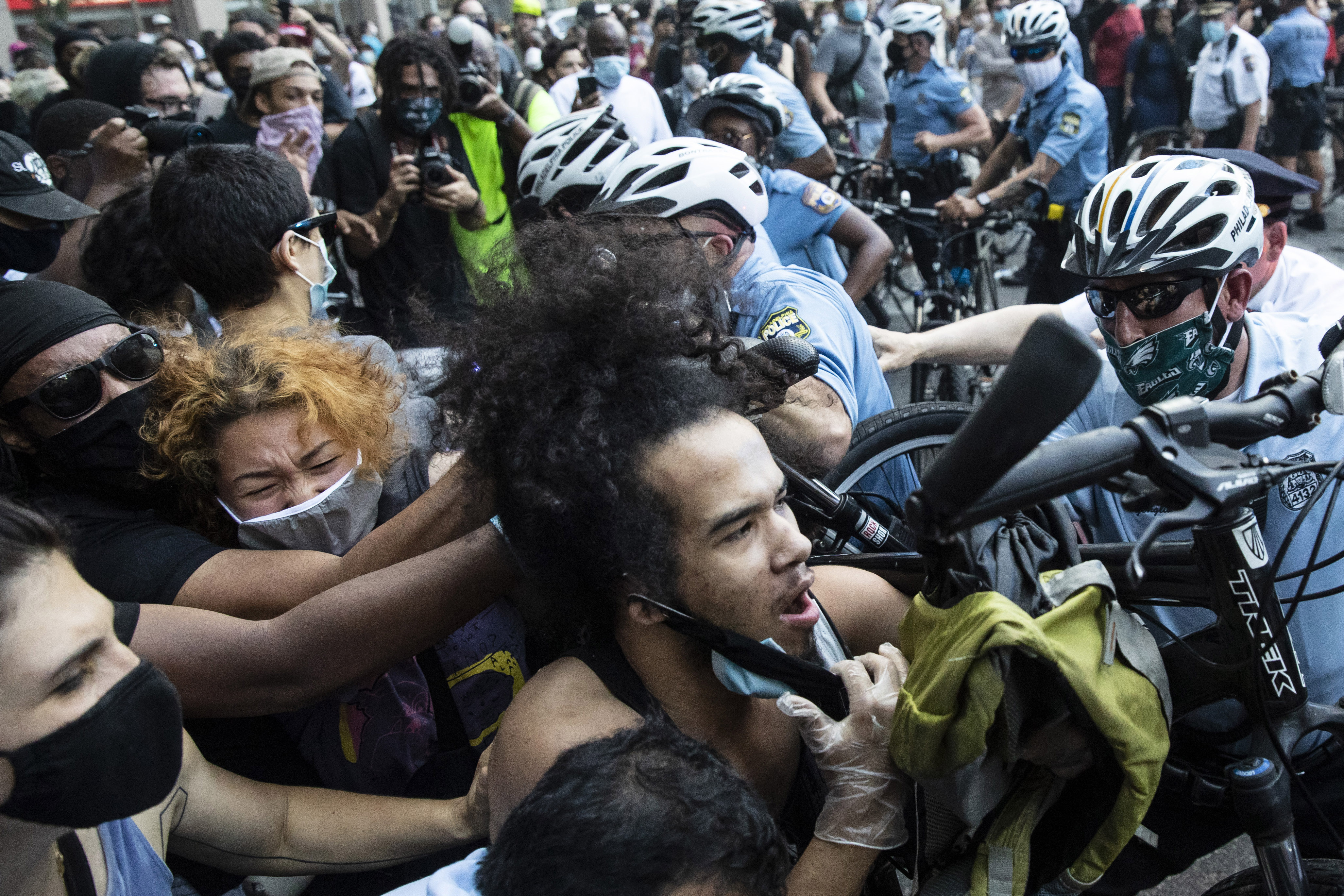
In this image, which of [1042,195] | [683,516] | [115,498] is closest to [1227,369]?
[683,516]

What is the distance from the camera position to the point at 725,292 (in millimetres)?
2217

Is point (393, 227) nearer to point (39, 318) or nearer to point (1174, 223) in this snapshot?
point (39, 318)

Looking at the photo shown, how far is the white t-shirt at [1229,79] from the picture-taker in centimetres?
877

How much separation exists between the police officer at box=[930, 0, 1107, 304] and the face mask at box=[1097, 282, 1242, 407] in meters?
3.57

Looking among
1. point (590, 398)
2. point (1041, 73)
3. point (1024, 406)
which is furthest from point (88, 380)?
point (1041, 73)

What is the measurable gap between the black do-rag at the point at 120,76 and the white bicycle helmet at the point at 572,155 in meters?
3.17

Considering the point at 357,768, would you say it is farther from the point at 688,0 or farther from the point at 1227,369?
the point at 688,0

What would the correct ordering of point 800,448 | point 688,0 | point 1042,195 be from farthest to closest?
point 688,0 < point 1042,195 < point 800,448

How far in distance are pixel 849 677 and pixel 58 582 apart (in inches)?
47.5

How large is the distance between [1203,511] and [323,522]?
1.74m

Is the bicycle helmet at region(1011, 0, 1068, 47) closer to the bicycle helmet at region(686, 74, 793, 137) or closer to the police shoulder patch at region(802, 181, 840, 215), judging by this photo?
the bicycle helmet at region(686, 74, 793, 137)

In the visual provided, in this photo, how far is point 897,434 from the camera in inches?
115

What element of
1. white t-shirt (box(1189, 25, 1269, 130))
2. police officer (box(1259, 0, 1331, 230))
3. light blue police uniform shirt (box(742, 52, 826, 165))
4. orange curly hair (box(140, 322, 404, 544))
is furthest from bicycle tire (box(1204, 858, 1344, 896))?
police officer (box(1259, 0, 1331, 230))

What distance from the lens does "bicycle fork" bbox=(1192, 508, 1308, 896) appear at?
5.06 feet
